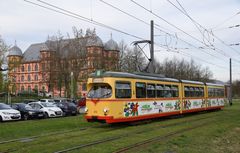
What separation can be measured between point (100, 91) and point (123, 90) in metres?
1.28

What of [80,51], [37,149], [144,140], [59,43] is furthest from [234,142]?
[59,43]

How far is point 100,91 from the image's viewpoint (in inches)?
822

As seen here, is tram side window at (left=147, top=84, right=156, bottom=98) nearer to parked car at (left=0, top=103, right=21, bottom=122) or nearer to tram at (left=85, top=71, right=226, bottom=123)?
tram at (left=85, top=71, right=226, bottom=123)

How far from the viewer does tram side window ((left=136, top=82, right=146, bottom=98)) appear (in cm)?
2231

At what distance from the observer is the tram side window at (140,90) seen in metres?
22.3

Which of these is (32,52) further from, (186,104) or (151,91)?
(151,91)

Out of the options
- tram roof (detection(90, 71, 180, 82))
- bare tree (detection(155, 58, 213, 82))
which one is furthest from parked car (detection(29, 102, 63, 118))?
bare tree (detection(155, 58, 213, 82))

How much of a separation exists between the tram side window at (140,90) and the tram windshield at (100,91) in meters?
2.38

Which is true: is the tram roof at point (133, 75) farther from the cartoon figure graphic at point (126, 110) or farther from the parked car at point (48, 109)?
the parked car at point (48, 109)

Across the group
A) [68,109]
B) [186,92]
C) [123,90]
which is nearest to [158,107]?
[123,90]

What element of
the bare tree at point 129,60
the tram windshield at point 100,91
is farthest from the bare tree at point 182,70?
the tram windshield at point 100,91

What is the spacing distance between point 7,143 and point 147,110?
10.9 meters

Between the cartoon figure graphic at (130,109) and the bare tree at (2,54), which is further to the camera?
the bare tree at (2,54)

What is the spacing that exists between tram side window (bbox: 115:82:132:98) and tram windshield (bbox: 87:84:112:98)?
0.45 meters
